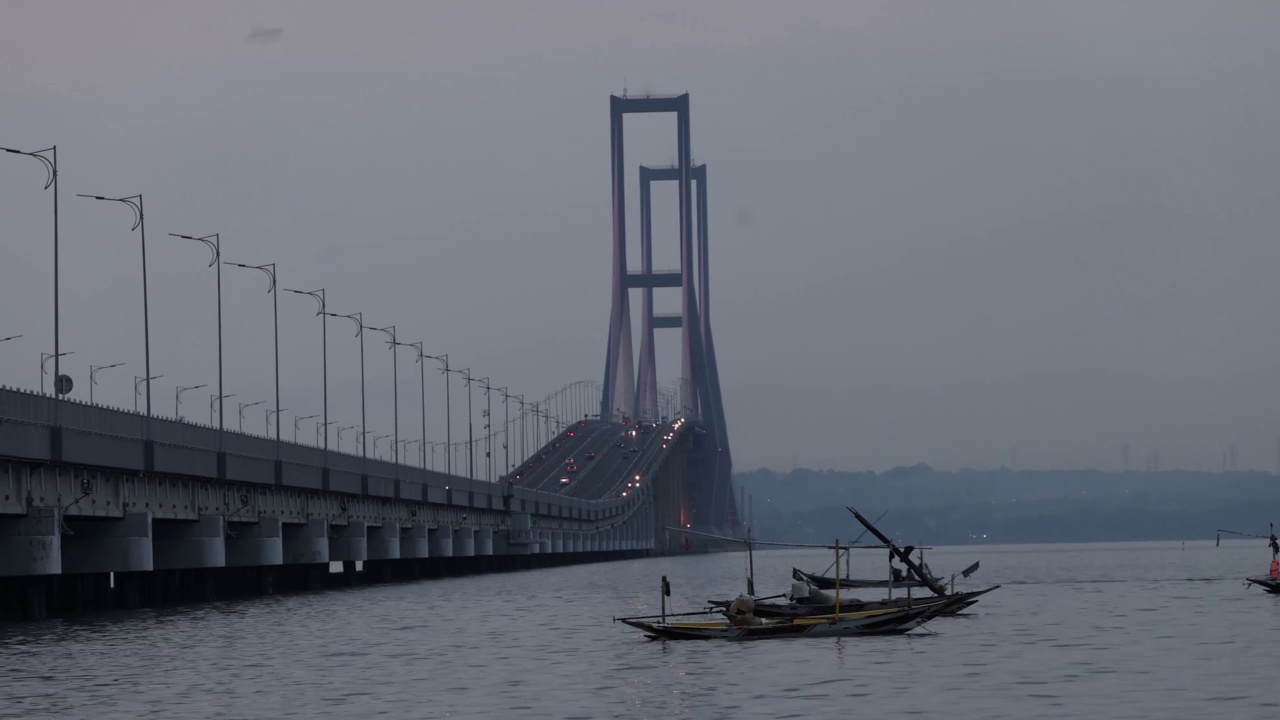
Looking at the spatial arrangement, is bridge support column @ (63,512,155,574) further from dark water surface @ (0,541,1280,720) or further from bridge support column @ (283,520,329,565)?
bridge support column @ (283,520,329,565)

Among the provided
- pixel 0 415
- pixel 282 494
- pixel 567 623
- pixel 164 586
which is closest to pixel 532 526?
pixel 282 494

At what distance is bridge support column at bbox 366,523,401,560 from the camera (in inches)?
5221

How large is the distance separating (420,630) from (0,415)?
17566mm

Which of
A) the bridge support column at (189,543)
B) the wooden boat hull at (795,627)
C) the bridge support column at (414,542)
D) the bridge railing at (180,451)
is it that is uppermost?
the bridge railing at (180,451)

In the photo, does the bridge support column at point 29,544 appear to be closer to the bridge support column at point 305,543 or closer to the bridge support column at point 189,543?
the bridge support column at point 189,543

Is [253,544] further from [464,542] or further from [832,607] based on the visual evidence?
[464,542]

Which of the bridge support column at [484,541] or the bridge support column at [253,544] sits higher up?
A: the bridge support column at [253,544]

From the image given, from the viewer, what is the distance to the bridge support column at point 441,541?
154125mm

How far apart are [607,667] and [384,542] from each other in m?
80.9

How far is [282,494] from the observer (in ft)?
345

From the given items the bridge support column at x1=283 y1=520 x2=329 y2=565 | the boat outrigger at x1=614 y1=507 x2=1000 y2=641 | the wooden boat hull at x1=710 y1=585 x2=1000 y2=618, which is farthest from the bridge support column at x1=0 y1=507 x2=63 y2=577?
the bridge support column at x1=283 y1=520 x2=329 y2=565

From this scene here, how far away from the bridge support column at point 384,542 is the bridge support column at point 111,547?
53090mm

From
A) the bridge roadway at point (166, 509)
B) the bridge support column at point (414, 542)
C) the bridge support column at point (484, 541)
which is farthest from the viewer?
the bridge support column at point (484, 541)

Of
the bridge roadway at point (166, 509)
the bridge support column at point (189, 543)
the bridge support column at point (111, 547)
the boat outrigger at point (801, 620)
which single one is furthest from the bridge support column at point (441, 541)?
the boat outrigger at point (801, 620)
